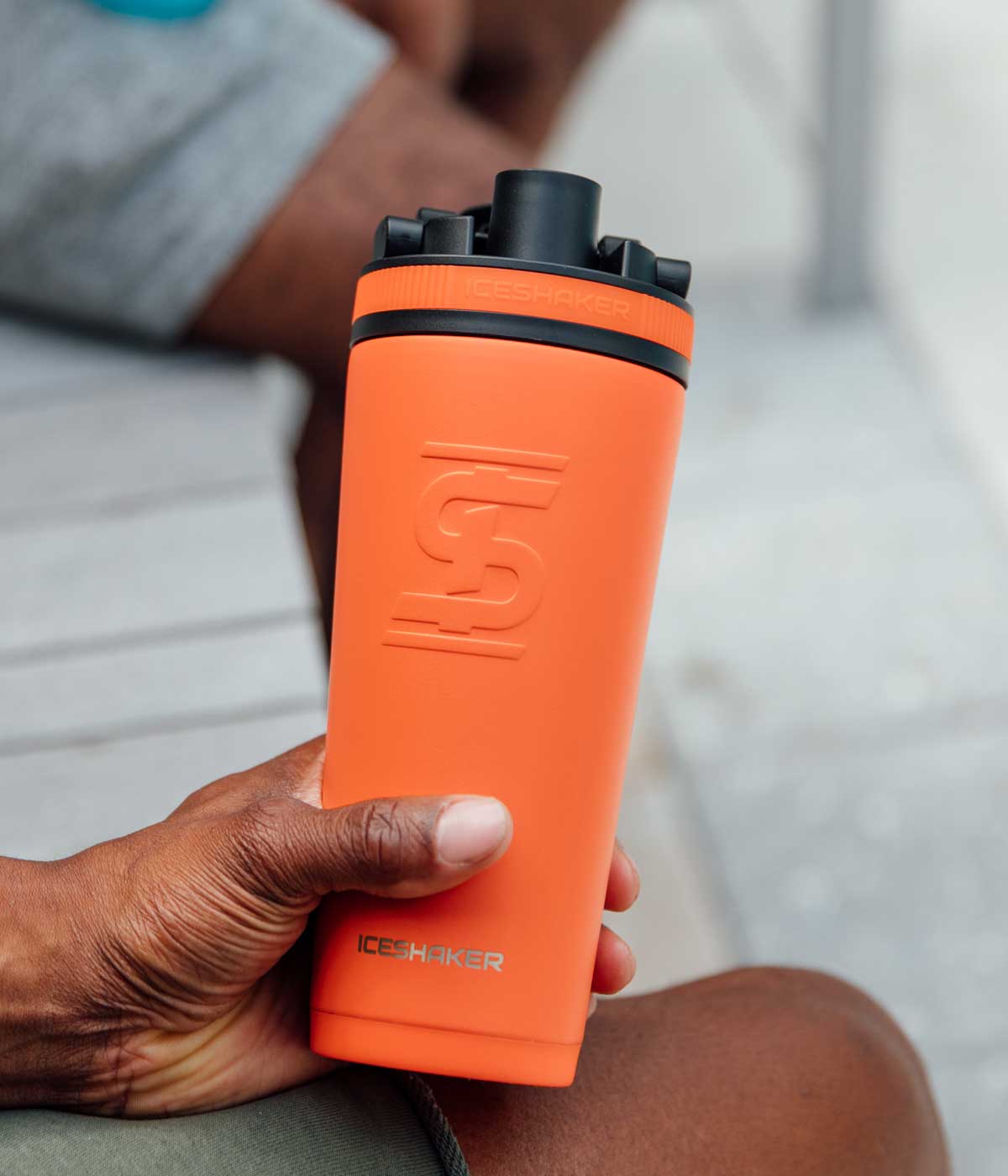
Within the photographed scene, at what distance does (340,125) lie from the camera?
1.02 meters

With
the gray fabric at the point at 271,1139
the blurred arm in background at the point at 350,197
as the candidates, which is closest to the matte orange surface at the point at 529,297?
the gray fabric at the point at 271,1139

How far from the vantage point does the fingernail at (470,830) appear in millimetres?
490

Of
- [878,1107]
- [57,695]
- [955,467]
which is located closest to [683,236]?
[955,467]

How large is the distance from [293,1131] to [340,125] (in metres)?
0.75

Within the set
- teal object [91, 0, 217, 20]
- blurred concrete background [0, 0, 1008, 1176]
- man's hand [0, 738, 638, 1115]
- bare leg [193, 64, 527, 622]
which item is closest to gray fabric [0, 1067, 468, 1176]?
man's hand [0, 738, 638, 1115]

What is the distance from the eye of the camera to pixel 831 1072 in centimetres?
Answer: 67

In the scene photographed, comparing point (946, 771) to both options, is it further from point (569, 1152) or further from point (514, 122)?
point (569, 1152)

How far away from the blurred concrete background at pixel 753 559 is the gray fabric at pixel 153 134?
98mm

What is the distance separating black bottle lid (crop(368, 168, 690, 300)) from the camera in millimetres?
516

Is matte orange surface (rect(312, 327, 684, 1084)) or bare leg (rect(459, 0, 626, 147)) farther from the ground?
bare leg (rect(459, 0, 626, 147))

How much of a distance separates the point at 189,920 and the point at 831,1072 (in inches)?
13.7

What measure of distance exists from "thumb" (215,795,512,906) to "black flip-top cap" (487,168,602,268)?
22 centimetres

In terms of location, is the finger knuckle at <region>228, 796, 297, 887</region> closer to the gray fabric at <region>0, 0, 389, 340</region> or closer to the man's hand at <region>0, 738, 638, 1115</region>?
the man's hand at <region>0, 738, 638, 1115</region>

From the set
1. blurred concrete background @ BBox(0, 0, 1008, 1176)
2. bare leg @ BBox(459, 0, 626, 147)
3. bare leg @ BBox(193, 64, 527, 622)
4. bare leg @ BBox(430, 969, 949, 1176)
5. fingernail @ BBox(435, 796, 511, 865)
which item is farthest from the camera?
bare leg @ BBox(459, 0, 626, 147)
